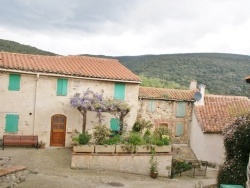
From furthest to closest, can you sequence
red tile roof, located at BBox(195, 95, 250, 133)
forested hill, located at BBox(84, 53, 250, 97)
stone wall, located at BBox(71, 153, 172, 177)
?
forested hill, located at BBox(84, 53, 250, 97)
red tile roof, located at BBox(195, 95, 250, 133)
stone wall, located at BBox(71, 153, 172, 177)

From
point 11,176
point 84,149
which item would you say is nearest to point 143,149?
point 84,149

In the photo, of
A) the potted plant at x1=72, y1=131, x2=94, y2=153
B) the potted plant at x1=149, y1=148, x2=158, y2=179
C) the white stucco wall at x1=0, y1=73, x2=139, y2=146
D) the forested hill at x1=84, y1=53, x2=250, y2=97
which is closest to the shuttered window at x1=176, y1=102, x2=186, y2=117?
the white stucco wall at x1=0, y1=73, x2=139, y2=146

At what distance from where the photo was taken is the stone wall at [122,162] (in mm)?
16500

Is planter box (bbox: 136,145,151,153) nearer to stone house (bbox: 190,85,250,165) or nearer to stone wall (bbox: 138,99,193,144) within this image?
stone house (bbox: 190,85,250,165)

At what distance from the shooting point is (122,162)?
17188 mm

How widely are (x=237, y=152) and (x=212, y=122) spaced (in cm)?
962

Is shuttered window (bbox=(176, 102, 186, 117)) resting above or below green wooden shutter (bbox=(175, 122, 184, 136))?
above

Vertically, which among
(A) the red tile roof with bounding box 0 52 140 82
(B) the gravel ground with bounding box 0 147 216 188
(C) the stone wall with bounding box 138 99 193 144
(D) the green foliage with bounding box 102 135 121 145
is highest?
(A) the red tile roof with bounding box 0 52 140 82

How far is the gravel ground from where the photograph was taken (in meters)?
13.6

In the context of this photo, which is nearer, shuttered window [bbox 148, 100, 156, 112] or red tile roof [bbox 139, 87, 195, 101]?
red tile roof [bbox 139, 87, 195, 101]

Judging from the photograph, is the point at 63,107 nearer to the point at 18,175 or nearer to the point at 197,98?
the point at 18,175

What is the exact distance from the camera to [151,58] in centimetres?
5553

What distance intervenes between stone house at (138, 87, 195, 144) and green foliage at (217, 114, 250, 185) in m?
10.8

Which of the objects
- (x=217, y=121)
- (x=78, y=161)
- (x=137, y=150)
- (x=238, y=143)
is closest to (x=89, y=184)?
(x=78, y=161)
